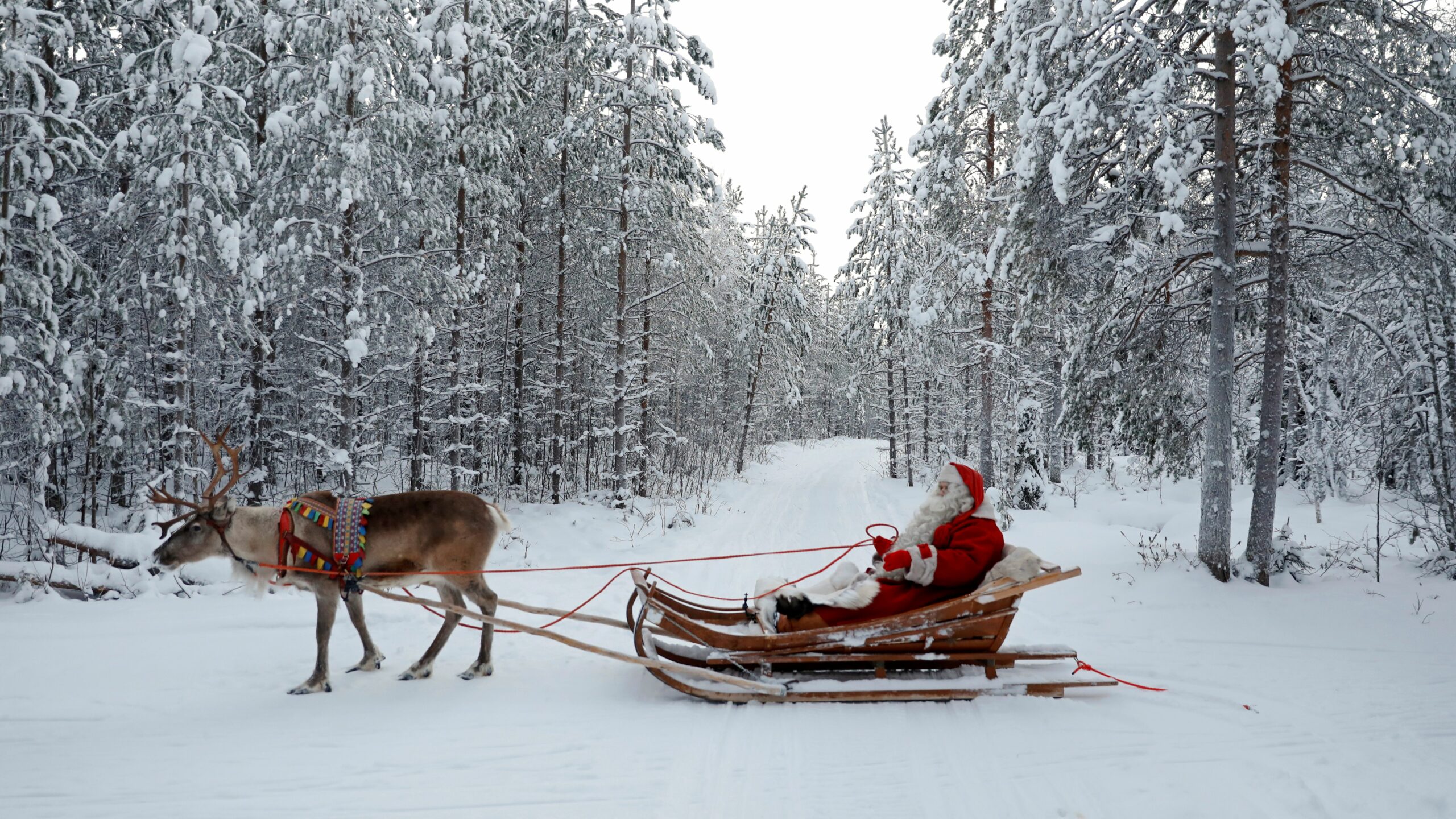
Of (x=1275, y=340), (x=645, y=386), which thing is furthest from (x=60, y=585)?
(x=1275, y=340)

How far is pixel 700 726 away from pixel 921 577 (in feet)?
6.18

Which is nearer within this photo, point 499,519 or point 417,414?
point 499,519

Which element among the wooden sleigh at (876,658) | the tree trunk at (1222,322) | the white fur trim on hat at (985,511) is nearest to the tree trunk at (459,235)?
the wooden sleigh at (876,658)

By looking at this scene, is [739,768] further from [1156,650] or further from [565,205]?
[565,205]

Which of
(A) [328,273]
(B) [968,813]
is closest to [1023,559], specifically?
(B) [968,813]

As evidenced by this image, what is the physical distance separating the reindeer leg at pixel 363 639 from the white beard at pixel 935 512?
4319 millimetres

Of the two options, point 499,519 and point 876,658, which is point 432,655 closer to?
point 499,519

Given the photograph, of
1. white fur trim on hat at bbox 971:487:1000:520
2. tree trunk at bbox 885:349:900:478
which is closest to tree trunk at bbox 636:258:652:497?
white fur trim on hat at bbox 971:487:1000:520

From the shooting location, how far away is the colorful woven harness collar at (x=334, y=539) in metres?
5.07

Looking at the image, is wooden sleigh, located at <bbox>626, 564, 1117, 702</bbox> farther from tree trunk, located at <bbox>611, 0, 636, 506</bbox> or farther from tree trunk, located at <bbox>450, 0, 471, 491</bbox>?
tree trunk, located at <bbox>611, 0, 636, 506</bbox>

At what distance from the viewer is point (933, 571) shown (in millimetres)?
4922

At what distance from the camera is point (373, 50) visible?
9.67 metres

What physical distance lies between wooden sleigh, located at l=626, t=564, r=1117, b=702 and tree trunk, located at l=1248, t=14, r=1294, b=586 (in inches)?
167

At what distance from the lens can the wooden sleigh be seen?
4.71 m
